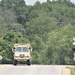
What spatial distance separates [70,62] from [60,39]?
1664 centimetres

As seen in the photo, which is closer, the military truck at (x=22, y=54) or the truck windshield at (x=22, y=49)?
the military truck at (x=22, y=54)

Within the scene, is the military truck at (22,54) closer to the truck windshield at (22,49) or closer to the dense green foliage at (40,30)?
the truck windshield at (22,49)

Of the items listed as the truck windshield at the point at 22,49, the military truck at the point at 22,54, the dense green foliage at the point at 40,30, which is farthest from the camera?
the dense green foliage at the point at 40,30

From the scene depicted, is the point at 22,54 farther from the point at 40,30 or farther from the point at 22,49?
the point at 40,30

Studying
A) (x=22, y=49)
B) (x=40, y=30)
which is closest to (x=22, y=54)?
(x=22, y=49)

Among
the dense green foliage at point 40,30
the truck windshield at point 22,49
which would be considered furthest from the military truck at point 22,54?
the dense green foliage at point 40,30

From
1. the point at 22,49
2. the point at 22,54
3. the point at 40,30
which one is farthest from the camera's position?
the point at 40,30

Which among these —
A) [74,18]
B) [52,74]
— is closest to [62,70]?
[52,74]

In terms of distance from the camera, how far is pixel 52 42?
102938mm

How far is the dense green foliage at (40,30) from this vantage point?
91.2 m

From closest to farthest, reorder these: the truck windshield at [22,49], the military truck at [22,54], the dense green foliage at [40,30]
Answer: the military truck at [22,54] → the truck windshield at [22,49] → the dense green foliage at [40,30]

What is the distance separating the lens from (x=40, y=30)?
140 m

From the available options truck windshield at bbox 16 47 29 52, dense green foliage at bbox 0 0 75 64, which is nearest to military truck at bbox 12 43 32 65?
truck windshield at bbox 16 47 29 52

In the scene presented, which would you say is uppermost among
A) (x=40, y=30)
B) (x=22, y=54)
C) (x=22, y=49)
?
(x=40, y=30)
